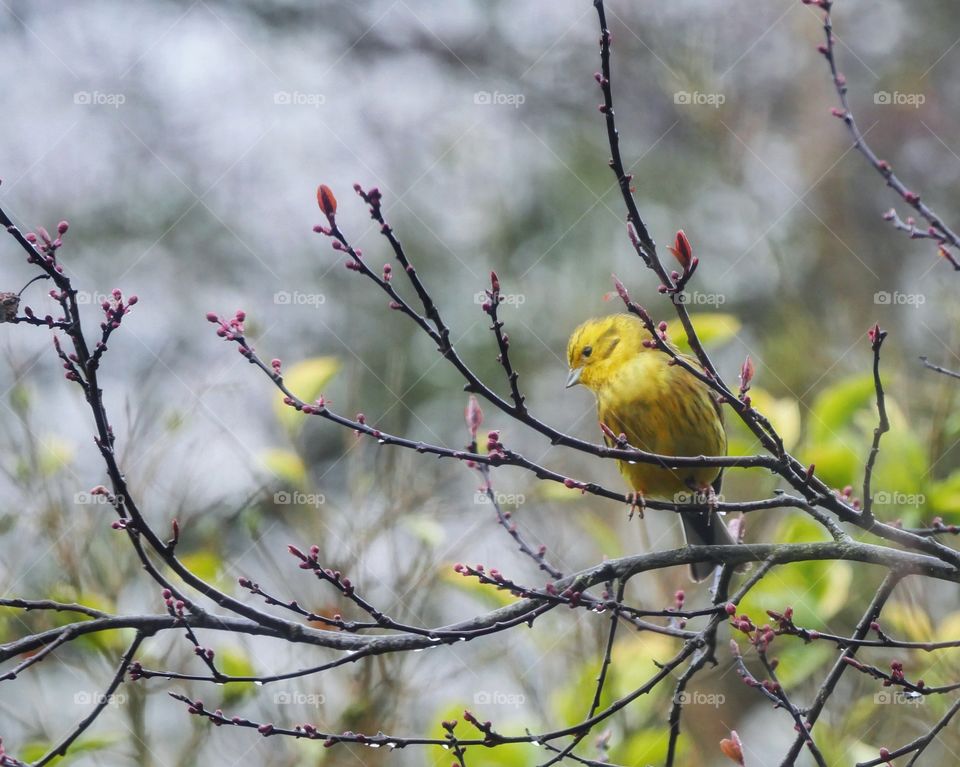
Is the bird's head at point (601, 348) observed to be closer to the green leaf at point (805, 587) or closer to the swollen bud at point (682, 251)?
the green leaf at point (805, 587)

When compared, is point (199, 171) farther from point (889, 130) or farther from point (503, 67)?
point (889, 130)

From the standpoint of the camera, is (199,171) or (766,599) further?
(199,171)

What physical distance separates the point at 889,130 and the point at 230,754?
26.1ft

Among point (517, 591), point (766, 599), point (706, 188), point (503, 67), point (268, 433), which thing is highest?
point (503, 67)

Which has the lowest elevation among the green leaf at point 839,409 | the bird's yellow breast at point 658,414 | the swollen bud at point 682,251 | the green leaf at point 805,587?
the swollen bud at point 682,251

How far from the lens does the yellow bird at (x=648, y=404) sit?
476 centimetres

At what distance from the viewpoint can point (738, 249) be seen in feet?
32.0

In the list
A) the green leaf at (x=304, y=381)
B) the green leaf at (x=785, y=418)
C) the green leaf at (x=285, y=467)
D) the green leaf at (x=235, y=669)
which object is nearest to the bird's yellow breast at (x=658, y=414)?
the green leaf at (x=785, y=418)

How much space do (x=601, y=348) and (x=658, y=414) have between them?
447 mm

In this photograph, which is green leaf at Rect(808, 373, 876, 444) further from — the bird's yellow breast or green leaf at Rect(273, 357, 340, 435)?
green leaf at Rect(273, 357, 340, 435)

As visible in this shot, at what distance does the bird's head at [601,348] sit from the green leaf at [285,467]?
137 centimetres

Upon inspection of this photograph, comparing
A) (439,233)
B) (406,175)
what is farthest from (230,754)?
(406,175)

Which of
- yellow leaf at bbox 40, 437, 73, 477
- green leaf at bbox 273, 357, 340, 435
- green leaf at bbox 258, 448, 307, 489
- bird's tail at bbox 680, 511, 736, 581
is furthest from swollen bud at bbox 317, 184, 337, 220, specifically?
yellow leaf at bbox 40, 437, 73, 477

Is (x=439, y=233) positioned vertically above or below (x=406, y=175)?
below
